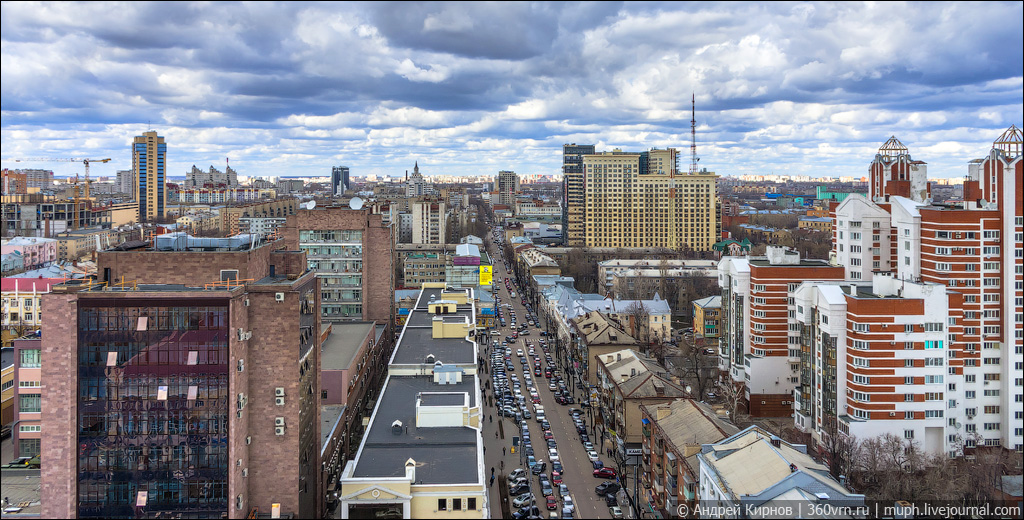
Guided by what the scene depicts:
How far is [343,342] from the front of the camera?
45250mm

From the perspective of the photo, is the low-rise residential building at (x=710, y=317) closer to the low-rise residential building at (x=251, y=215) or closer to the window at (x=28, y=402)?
the window at (x=28, y=402)

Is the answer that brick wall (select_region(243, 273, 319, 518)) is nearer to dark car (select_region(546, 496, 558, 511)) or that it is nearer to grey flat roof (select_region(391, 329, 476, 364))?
dark car (select_region(546, 496, 558, 511))

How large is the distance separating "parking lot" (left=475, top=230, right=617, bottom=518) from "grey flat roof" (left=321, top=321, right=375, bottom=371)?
9.15 meters

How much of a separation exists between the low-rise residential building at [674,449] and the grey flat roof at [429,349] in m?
11.2

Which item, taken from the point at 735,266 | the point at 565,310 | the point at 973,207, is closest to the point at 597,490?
the point at 735,266

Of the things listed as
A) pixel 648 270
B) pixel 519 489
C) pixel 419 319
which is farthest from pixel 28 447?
pixel 648 270

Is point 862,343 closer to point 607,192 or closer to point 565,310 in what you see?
point 565,310

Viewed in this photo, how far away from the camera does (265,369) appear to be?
2450 centimetres

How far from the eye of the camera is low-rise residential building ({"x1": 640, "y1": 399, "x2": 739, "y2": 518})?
97.0 feet

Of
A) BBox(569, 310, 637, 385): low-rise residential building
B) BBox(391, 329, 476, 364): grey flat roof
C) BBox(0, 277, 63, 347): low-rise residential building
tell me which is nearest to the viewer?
BBox(391, 329, 476, 364): grey flat roof

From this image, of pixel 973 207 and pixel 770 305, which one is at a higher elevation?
pixel 973 207

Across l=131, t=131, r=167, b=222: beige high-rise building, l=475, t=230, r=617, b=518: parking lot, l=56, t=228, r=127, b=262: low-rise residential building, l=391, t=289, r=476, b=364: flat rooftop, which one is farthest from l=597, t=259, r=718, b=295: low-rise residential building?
l=131, t=131, r=167, b=222: beige high-rise building

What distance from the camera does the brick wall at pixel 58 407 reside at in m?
21.9

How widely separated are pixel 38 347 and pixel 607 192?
302ft
